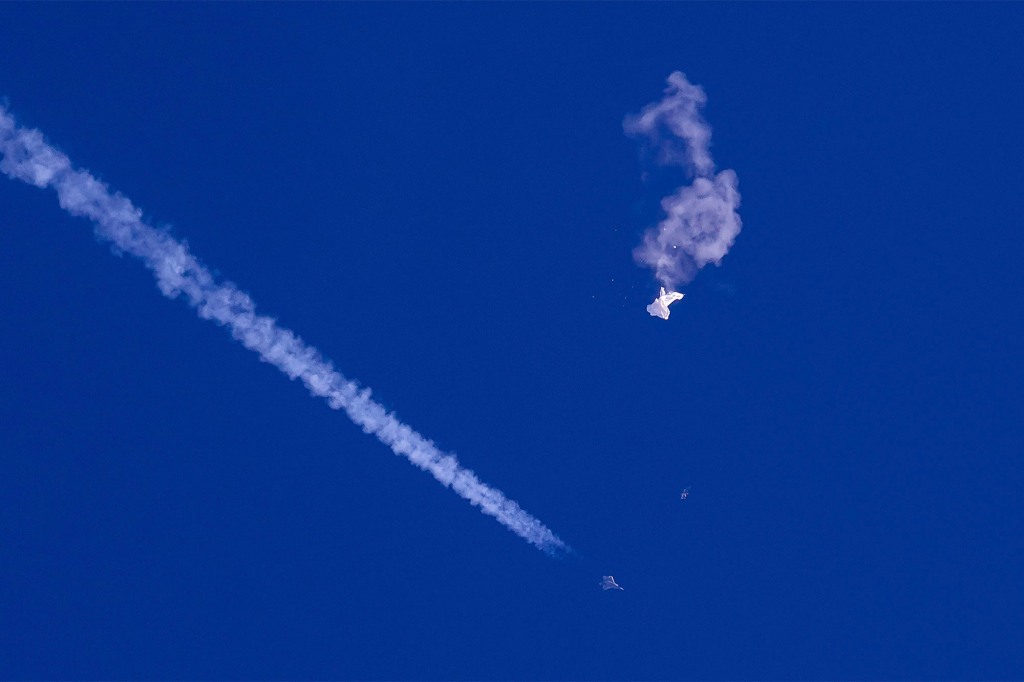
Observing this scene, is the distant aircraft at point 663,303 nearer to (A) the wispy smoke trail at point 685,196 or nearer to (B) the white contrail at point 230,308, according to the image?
(A) the wispy smoke trail at point 685,196

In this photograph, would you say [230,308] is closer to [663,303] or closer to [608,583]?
[663,303]

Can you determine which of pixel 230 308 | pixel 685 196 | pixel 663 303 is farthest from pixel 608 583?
pixel 230 308

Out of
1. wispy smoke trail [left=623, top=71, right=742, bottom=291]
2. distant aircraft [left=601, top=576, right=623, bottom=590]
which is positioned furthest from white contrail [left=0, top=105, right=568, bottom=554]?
wispy smoke trail [left=623, top=71, right=742, bottom=291]

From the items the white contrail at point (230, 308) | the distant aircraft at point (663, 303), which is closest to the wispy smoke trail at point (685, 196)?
the distant aircraft at point (663, 303)

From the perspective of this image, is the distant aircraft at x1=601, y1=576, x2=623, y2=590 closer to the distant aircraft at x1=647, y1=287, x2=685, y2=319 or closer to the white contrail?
the white contrail

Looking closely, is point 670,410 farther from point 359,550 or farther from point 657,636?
point 359,550

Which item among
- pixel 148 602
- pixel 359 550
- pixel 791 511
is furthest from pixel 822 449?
pixel 148 602
